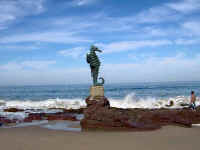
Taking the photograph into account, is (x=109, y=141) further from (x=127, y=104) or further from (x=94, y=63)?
(x=127, y=104)

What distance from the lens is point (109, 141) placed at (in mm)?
6328

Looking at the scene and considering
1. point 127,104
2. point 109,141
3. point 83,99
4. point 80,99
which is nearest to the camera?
point 109,141

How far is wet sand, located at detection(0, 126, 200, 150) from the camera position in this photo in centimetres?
571

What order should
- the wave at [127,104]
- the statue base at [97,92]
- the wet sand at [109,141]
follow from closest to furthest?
1. the wet sand at [109,141]
2. the statue base at [97,92]
3. the wave at [127,104]

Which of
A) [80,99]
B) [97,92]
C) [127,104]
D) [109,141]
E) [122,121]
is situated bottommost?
[80,99]

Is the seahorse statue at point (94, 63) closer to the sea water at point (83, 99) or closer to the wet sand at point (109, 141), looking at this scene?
the sea water at point (83, 99)

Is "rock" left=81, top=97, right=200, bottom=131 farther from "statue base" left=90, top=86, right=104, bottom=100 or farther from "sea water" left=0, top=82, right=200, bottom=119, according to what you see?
"sea water" left=0, top=82, right=200, bottom=119

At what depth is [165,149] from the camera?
214 inches

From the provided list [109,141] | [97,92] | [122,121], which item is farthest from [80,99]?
[109,141]

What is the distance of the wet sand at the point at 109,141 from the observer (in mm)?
5707

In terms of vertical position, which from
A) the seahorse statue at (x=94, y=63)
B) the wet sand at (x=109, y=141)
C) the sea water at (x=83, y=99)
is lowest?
the sea water at (x=83, y=99)

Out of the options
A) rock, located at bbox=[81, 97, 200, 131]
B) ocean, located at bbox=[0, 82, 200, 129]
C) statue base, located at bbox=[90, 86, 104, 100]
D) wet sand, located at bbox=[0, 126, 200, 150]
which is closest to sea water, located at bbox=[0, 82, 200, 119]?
ocean, located at bbox=[0, 82, 200, 129]

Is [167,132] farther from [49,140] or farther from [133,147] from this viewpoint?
[49,140]

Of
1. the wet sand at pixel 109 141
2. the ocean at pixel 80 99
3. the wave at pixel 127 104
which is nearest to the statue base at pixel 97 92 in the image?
the ocean at pixel 80 99
